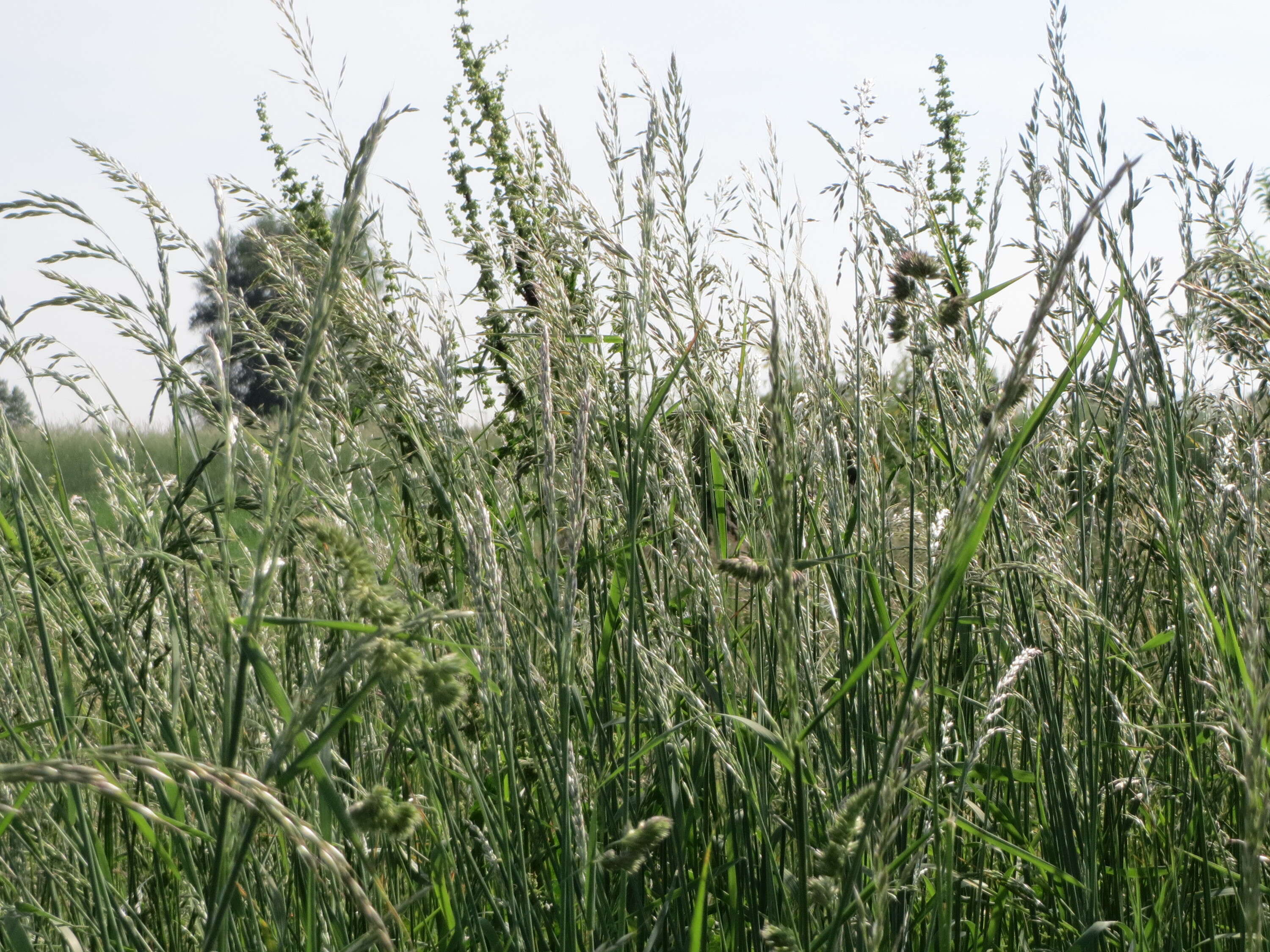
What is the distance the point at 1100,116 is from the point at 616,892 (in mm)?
1480

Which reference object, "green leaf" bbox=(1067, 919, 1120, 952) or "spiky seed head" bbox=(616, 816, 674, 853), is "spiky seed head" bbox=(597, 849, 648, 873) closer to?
"spiky seed head" bbox=(616, 816, 674, 853)

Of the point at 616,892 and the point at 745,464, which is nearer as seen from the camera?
the point at 616,892

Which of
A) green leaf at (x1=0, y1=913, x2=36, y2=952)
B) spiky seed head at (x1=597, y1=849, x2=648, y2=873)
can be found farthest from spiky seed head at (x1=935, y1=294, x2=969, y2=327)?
green leaf at (x1=0, y1=913, x2=36, y2=952)

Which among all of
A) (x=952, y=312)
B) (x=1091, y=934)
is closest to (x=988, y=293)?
(x=952, y=312)

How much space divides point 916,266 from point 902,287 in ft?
0.16

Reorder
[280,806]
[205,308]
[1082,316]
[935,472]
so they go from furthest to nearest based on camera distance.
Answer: [205,308] < [935,472] < [1082,316] < [280,806]

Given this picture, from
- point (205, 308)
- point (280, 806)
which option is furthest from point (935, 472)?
point (205, 308)

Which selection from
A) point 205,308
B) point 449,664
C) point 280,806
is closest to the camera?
point 280,806

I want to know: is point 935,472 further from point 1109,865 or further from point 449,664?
point 449,664

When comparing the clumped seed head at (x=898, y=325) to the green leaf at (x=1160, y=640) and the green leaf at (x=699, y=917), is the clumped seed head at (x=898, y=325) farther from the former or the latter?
the green leaf at (x=699, y=917)

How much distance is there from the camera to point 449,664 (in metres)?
0.85

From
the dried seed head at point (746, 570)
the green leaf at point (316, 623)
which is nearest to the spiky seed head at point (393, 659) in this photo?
the green leaf at point (316, 623)

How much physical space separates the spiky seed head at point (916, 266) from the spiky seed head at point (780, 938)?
1.29 m

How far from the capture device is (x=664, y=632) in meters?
1.45
